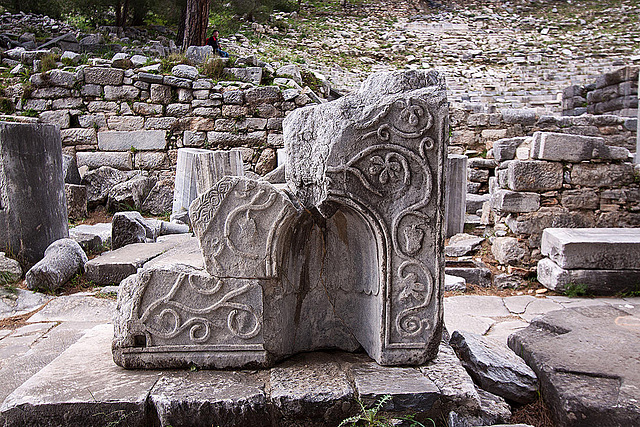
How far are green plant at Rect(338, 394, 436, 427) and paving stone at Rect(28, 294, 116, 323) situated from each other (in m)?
2.60

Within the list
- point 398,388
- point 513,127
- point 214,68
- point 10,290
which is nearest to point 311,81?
point 214,68

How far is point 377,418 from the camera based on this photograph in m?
1.96

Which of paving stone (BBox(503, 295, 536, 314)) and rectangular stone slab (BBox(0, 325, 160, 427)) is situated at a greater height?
rectangular stone slab (BBox(0, 325, 160, 427))

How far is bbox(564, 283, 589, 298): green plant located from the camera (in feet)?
15.8

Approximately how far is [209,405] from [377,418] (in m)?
0.67

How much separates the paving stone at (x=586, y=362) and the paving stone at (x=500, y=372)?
0.07m

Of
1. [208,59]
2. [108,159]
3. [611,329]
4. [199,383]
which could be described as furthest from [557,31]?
[199,383]

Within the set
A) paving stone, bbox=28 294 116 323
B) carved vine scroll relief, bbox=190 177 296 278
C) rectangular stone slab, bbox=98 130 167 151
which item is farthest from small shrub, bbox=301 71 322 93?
carved vine scroll relief, bbox=190 177 296 278

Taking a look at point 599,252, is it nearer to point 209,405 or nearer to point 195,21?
point 209,405

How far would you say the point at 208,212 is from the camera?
220 centimetres

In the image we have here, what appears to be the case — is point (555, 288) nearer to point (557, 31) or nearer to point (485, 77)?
point (485, 77)

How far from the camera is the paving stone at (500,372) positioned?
7.73 ft

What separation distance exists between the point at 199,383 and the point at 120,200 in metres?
6.54

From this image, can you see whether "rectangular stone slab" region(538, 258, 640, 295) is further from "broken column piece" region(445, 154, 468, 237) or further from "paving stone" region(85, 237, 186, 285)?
"paving stone" region(85, 237, 186, 285)
